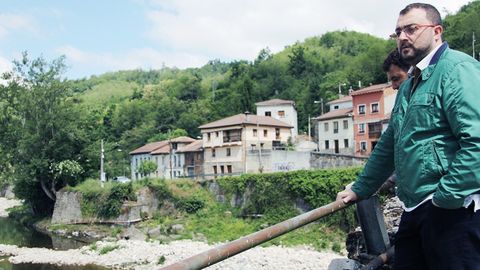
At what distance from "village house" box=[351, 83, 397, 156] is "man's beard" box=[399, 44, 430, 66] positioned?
33.1 meters

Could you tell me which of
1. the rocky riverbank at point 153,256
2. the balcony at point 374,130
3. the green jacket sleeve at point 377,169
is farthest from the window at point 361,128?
the green jacket sleeve at point 377,169

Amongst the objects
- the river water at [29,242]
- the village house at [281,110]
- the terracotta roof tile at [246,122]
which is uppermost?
the village house at [281,110]

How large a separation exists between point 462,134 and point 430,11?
0.61 m

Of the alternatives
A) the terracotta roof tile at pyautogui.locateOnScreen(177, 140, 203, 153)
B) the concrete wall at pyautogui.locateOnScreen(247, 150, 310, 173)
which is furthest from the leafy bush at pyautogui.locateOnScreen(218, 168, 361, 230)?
the terracotta roof tile at pyautogui.locateOnScreen(177, 140, 203, 153)

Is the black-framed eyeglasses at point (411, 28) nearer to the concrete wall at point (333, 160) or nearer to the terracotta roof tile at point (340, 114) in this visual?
the concrete wall at point (333, 160)

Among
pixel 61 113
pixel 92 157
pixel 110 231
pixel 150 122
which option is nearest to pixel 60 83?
pixel 61 113

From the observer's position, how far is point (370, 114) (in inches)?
1421

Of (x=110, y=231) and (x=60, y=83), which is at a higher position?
(x=60, y=83)

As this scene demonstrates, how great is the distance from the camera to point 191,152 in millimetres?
42625

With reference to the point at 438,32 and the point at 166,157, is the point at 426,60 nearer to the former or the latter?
the point at 438,32

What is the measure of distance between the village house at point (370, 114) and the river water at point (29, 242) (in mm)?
21360

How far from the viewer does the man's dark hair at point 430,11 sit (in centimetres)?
206

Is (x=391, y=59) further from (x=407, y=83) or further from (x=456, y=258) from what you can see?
(x=456, y=258)

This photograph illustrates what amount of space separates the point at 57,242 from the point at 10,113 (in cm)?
1244
